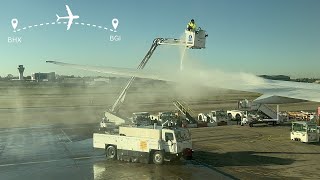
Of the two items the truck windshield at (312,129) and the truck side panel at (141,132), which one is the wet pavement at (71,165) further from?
the truck windshield at (312,129)

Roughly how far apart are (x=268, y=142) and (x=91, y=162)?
16.3 meters

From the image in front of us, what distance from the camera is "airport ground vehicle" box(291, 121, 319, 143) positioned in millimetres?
33656

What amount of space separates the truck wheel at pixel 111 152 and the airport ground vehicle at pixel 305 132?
56.2 feet

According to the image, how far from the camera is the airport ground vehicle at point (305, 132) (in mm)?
33656

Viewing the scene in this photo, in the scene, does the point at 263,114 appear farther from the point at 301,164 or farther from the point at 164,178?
the point at 164,178

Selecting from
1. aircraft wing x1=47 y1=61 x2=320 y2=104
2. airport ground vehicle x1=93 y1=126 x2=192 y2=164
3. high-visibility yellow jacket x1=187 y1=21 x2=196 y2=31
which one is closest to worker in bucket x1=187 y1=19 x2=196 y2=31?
high-visibility yellow jacket x1=187 y1=21 x2=196 y2=31

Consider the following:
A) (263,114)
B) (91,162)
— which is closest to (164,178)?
(91,162)

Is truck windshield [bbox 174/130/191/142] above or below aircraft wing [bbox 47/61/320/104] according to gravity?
below

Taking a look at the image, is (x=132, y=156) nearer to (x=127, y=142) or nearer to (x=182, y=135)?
(x=127, y=142)

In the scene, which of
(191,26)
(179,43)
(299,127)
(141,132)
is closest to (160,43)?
(179,43)

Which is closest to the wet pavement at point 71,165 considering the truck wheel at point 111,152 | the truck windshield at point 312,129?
the truck wheel at point 111,152

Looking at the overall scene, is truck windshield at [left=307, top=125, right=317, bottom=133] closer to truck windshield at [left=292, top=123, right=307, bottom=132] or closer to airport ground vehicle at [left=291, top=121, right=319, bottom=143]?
airport ground vehicle at [left=291, top=121, right=319, bottom=143]

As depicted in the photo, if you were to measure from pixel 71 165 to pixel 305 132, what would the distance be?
20454mm

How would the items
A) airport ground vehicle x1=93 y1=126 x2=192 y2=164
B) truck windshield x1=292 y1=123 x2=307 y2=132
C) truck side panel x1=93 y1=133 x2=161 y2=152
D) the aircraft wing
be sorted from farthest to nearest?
1. truck windshield x1=292 y1=123 x2=307 y2=132
2. truck side panel x1=93 y1=133 x2=161 y2=152
3. airport ground vehicle x1=93 y1=126 x2=192 y2=164
4. the aircraft wing
